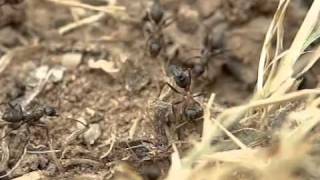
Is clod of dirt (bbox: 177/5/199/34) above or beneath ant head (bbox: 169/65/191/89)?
above

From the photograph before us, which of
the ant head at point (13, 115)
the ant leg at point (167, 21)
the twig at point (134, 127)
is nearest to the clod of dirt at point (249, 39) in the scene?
the ant leg at point (167, 21)

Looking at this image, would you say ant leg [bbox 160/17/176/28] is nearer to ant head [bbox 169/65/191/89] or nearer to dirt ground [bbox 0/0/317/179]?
dirt ground [bbox 0/0/317/179]

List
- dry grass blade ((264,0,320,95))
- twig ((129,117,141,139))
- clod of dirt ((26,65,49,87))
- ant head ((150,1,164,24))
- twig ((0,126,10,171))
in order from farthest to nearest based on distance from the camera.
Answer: ant head ((150,1,164,24)), clod of dirt ((26,65,49,87)), twig ((129,117,141,139)), twig ((0,126,10,171)), dry grass blade ((264,0,320,95))

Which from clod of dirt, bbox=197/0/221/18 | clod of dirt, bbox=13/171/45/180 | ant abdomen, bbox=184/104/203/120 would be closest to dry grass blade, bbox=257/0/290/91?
ant abdomen, bbox=184/104/203/120

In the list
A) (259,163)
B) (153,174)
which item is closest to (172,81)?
(153,174)

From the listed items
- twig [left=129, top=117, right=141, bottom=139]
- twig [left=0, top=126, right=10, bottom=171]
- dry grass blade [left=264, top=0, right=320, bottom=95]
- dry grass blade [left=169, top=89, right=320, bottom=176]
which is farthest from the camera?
twig [left=129, top=117, right=141, bottom=139]

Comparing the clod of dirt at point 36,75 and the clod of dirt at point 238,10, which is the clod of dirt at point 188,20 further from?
the clod of dirt at point 36,75

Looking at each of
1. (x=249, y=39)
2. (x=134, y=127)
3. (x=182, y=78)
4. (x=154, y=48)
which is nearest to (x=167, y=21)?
(x=154, y=48)

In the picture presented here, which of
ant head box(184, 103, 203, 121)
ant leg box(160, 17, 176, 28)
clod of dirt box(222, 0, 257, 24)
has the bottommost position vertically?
ant head box(184, 103, 203, 121)

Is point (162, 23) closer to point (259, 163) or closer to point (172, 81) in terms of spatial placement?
point (172, 81)
